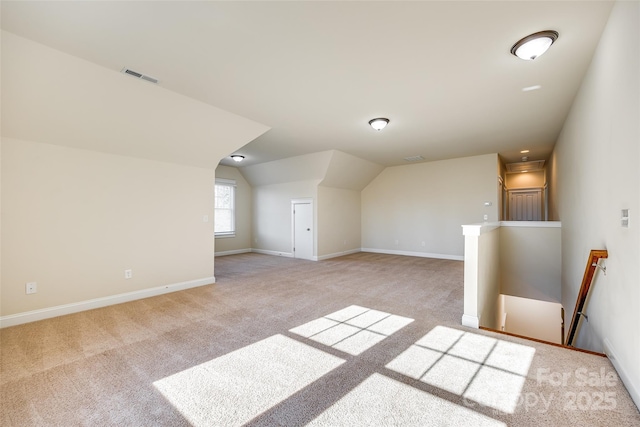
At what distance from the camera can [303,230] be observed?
768 cm

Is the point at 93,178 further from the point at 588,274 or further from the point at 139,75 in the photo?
the point at 588,274

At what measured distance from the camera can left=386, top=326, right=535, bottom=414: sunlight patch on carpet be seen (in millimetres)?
1876

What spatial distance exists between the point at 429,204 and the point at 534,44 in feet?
18.7

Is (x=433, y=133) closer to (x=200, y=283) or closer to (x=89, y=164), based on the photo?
(x=200, y=283)

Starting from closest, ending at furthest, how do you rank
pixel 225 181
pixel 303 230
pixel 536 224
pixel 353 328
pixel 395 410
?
1. pixel 395 410
2. pixel 353 328
3. pixel 536 224
4. pixel 303 230
5. pixel 225 181

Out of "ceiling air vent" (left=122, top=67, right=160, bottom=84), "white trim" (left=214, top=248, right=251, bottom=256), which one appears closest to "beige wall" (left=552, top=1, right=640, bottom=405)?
"ceiling air vent" (left=122, top=67, right=160, bottom=84)

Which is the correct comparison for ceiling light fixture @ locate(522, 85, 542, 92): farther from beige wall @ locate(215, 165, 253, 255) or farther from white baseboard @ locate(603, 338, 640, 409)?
beige wall @ locate(215, 165, 253, 255)

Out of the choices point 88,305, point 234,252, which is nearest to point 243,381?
point 88,305

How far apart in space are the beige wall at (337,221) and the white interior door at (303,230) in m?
0.27

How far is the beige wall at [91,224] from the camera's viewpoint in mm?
3127

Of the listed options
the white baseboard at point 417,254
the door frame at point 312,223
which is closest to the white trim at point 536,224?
the white baseboard at point 417,254

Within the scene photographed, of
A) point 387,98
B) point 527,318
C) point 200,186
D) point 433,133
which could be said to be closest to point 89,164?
point 200,186

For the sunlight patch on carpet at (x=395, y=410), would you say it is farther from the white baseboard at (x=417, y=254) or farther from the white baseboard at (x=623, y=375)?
the white baseboard at (x=417, y=254)

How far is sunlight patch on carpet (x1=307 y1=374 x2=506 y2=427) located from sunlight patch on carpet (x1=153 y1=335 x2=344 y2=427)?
35 cm
